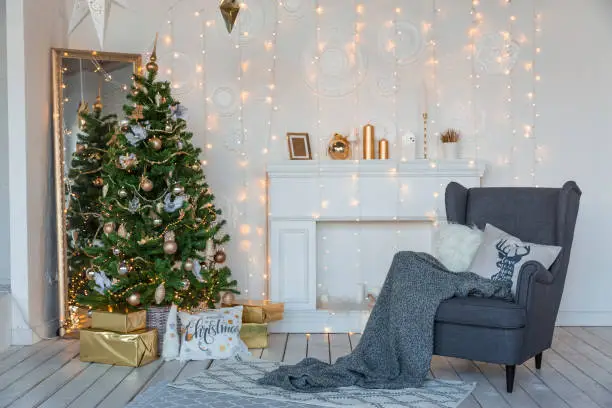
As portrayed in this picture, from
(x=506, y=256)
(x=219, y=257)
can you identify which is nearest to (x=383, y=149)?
(x=219, y=257)

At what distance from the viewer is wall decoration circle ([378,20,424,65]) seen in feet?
17.3

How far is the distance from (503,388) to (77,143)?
3.13 meters

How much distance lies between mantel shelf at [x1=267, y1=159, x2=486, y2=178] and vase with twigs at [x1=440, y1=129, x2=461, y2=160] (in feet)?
0.34

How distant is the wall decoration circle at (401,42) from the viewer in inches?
208

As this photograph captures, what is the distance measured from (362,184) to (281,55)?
113 cm

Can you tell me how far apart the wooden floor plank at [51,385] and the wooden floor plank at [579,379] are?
101 inches

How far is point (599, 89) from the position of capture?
17.2 feet

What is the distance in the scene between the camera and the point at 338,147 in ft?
17.0

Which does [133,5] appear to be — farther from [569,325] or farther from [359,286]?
[569,325]

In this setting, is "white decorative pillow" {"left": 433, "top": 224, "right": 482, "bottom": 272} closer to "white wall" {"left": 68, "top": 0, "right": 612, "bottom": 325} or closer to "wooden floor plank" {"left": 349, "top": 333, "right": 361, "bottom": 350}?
"wooden floor plank" {"left": 349, "top": 333, "right": 361, "bottom": 350}

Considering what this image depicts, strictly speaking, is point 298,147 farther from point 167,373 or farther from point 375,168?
point 167,373

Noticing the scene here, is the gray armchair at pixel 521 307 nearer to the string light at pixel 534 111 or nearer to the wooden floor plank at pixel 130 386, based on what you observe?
the string light at pixel 534 111

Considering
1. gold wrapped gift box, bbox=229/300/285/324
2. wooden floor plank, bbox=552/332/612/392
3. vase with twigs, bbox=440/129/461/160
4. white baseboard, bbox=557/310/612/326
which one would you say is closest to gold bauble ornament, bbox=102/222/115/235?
gold wrapped gift box, bbox=229/300/285/324

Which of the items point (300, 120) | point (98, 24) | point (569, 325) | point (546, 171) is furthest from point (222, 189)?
point (569, 325)
